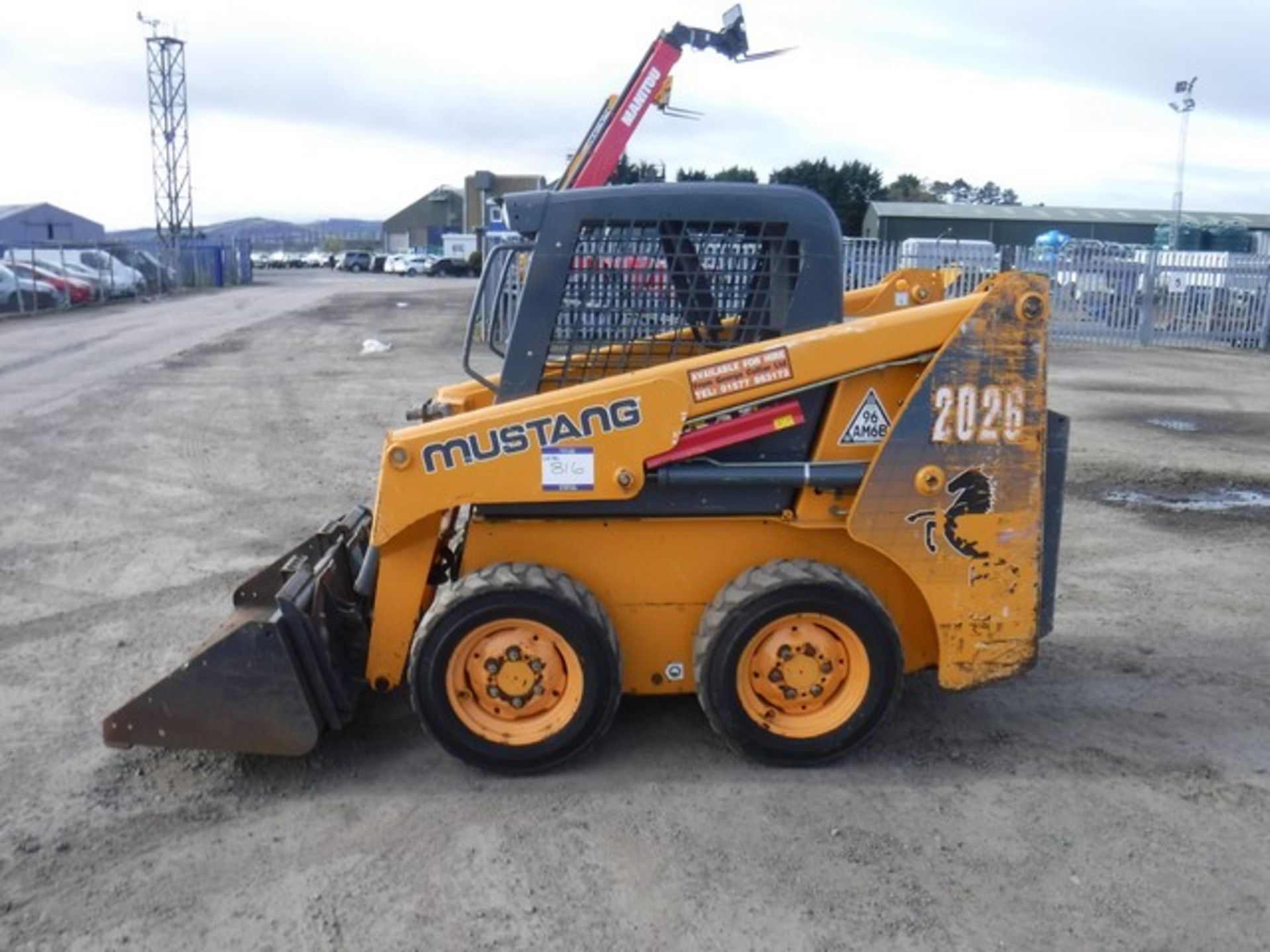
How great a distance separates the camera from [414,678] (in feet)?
14.4

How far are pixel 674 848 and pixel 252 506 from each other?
5.80 meters

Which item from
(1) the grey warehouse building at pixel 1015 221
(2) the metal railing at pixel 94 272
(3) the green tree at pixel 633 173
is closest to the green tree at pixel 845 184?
(1) the grey warehouse building at pixel 1015 221

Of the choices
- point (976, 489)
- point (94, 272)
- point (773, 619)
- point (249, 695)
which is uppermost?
point (94, 272)

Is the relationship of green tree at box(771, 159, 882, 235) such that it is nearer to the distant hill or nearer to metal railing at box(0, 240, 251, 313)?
metal railing at box(0, 240, 251, 313)

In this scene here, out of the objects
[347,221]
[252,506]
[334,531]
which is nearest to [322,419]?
[252,506]

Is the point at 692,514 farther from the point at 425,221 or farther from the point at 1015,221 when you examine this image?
the point at 425,221

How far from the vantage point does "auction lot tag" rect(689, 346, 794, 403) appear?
4367mm

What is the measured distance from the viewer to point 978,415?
174 inches

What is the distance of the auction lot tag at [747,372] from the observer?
4367mm

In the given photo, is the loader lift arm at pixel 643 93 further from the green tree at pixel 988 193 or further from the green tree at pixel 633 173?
the green tree at pixel 988 193

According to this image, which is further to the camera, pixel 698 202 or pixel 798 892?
pixel 698 202

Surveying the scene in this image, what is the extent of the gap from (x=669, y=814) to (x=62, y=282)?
2950cm

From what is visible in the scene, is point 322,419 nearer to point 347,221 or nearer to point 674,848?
point 674,848

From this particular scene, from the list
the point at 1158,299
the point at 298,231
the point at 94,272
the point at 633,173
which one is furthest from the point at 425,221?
the point at 633,173
